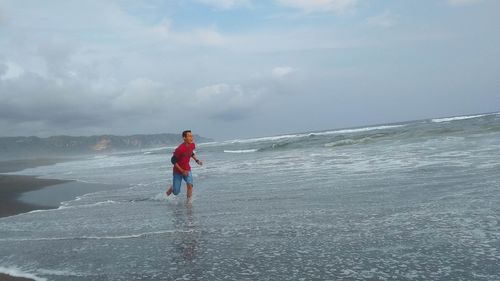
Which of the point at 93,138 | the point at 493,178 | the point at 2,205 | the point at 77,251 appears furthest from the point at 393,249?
the point at 93,138

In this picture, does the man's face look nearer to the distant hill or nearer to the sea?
the sea

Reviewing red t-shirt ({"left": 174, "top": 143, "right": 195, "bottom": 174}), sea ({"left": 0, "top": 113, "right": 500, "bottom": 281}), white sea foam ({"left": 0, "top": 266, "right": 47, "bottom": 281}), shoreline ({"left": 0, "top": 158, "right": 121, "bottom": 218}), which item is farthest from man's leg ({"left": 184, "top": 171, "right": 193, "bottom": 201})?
white sea foam ({"left": 0, "top": 266, "right": 47, "bottom": 281})

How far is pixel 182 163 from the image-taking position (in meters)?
11.3

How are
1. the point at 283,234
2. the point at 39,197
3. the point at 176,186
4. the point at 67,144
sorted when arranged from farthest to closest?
the point at 67,144
the point at 39,197
the point at 176,186
the point at 283,234

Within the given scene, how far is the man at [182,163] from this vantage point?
10.9 m

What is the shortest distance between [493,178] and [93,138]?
136021 millimetres

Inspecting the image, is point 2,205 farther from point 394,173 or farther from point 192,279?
point 394,173

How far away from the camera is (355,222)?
6508 mm

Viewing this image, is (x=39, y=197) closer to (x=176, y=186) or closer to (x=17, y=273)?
(x=176, y=186)

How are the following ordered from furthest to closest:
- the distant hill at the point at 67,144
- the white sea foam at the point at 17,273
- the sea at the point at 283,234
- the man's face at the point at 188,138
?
the distant hill at the point at 67,144, the man's face at the point at 188,138, the white sea foam at the point at 17,273, the sea at the point at 283,234

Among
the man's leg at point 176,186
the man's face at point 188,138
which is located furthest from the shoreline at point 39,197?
the man's face at point 188,138

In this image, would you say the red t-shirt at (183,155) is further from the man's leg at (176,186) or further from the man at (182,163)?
the man's leg at (176,186)

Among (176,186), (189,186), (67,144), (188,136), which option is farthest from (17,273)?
(67,144)

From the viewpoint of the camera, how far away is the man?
10.9 m
